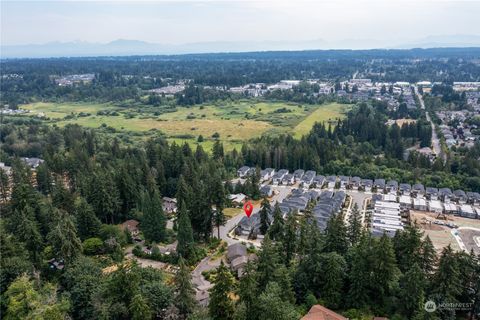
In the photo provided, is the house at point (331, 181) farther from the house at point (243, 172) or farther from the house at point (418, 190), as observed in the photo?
the house at point (243, 172)

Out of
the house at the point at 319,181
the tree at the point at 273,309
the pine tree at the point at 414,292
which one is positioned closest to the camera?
the tree at the point at 273,309

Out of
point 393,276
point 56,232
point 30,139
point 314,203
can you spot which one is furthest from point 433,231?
point 30,139

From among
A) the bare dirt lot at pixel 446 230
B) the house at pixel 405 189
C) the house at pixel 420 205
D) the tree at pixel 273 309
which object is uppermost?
the tree at pixel 273 309

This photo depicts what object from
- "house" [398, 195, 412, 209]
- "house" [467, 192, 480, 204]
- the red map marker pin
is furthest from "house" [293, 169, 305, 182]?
"house" [467, 192, 480, 204]

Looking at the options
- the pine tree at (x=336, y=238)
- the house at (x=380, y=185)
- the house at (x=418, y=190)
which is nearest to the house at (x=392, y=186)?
the house at (x=380, y=185)

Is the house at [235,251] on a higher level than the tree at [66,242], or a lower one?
lower

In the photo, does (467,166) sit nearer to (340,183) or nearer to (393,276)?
(340,183)

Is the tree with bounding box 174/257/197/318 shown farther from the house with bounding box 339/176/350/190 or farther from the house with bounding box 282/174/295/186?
the house with bounding box 339/176/350/190

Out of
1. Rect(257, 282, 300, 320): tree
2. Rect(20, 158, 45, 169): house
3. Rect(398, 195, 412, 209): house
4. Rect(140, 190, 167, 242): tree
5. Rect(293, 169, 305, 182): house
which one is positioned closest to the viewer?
Rect(257, 282, 300, 320): tree
